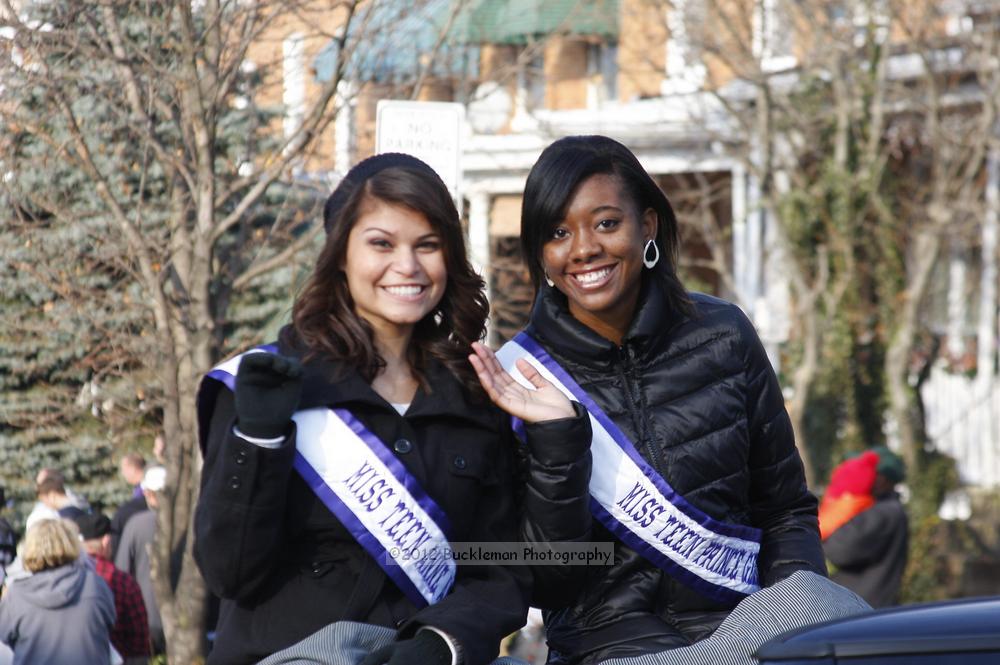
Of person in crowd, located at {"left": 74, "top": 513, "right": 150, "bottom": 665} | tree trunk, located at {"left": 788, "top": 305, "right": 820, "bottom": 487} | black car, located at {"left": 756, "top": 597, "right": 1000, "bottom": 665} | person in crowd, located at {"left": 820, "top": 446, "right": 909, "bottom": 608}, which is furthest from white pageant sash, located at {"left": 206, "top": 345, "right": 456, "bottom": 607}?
tree trunk, located at {"left": 788, "top": 305, "right": 820, "bottom": 487}

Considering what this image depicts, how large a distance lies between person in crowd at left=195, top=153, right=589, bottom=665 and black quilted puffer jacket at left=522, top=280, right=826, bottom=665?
0.69 feet

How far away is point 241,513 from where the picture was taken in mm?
2953

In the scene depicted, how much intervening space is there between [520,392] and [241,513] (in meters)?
0.74

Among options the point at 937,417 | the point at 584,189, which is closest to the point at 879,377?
the point at 937,417

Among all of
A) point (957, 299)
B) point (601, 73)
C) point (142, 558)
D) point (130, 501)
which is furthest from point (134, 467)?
point (601, 73)

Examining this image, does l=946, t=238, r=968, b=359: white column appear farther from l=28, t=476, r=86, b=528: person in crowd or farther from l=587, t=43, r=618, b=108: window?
l=28, t=476, r=86, b=528: person in crowd

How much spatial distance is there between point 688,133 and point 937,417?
4.04 meters

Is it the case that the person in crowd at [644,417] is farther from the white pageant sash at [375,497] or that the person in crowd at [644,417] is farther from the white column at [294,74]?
the white column at [294,74]

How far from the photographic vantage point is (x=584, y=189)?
3.55 meters

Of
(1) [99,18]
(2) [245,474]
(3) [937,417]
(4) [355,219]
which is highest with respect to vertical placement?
(1) [99,18]

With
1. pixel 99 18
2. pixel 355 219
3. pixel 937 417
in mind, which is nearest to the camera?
pixel 355 219

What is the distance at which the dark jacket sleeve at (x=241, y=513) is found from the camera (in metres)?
2.93

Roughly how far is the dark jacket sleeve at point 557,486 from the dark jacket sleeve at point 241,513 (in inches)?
22.7

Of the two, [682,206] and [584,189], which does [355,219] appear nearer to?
[584,189]
